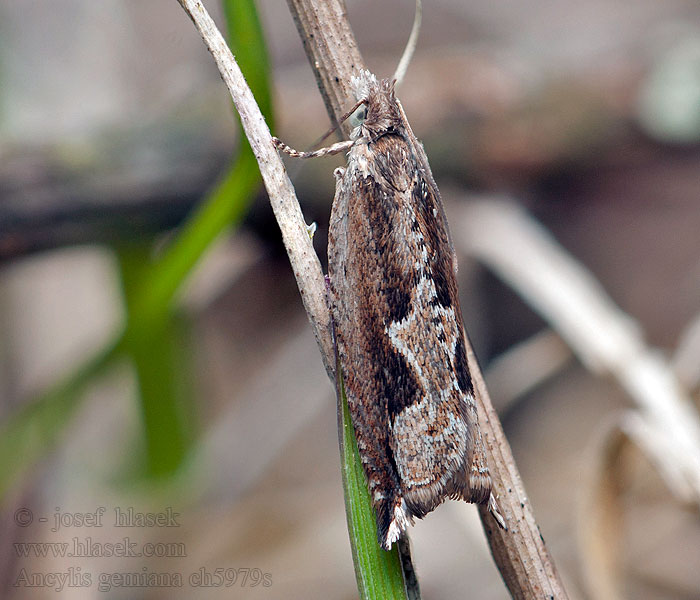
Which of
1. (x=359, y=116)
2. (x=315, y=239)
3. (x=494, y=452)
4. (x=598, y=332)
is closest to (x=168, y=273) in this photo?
(x=359, y=116)

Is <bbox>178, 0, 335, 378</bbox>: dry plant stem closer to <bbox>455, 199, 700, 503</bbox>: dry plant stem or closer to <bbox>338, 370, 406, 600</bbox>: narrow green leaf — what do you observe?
<bbox>338, 370, 406, 600</bbox>: narrow green leaf

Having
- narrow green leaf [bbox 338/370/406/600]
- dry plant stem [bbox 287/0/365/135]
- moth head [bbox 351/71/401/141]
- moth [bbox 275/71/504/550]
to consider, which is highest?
moth head [bbox 351/71/401/141]

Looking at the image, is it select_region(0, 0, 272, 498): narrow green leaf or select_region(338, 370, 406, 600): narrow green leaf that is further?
select_region(0, 0, 272, 498): narrow green leaf

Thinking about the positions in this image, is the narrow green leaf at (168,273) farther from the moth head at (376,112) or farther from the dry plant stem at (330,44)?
the moth head at (376,112)

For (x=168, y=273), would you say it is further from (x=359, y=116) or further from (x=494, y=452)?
(x=494, y=452)

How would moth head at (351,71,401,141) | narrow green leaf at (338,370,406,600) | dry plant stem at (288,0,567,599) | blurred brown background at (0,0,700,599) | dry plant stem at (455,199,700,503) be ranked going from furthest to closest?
blurred brown background at (0,0,700,599) < dry plant stem at (455,199,700,503) < moth head at (351,71,401,141) < dry plant stem at (288,0,567,599) < narrow green leaf at (338,370,406,600)

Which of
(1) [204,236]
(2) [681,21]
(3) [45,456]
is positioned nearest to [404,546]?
(1) [204,236]

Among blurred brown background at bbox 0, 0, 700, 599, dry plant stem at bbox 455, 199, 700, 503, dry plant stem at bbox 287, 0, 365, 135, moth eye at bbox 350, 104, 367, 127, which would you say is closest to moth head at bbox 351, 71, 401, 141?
moth eye at bbox 350, 104, 367, 127

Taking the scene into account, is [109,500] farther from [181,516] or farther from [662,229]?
[662,229]
